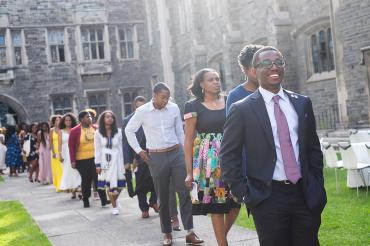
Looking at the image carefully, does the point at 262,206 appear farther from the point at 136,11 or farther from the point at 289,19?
the point at 136,11

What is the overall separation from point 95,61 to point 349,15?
16763 millimetres

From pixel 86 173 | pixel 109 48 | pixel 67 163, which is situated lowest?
pixel 86 173

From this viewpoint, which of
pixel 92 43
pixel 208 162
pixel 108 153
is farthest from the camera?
pixel 92 43

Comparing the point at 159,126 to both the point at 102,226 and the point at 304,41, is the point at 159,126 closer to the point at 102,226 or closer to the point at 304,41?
the point at 102,226

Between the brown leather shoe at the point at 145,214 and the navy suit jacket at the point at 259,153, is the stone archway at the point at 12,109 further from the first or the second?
the navy suit jacket at the point at 259,153

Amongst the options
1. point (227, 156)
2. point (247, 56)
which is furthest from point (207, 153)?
point (227, 156)

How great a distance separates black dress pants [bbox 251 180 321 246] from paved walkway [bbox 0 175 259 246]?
2.85 meters

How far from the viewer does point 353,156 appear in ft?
29.3

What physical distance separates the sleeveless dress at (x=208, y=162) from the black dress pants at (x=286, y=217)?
1.84m

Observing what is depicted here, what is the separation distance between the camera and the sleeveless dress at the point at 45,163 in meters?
16.3

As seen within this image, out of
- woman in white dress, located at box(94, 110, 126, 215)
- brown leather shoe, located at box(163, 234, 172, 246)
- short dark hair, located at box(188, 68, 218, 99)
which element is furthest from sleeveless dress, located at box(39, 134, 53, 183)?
short dark hair, located at box(188, 68, 218, 99)

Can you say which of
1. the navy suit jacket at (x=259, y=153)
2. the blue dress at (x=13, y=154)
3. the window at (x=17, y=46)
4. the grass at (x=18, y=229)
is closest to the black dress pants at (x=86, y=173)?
the grass at (x=18, y=229)

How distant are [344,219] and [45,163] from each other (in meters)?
11.1

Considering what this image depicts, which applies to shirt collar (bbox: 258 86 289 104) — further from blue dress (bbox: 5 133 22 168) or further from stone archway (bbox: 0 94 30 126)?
stone archway (bbox: 0 94 30 126)
